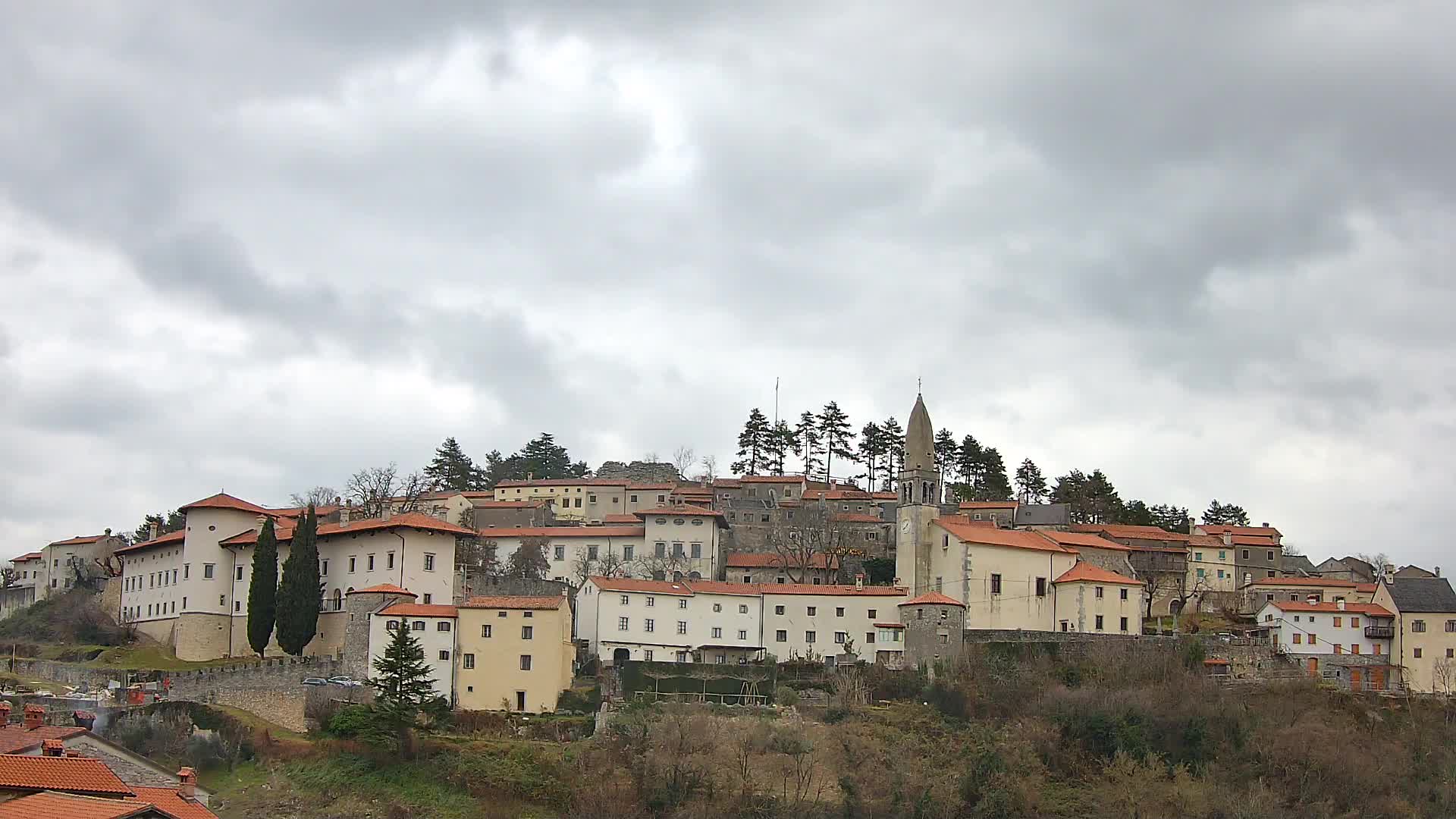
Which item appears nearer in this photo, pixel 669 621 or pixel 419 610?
pixel 419 610

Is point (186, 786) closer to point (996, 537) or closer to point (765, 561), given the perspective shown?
point (996, 537)

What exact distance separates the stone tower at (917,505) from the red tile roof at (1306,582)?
2250cm

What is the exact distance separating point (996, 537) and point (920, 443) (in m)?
7.24

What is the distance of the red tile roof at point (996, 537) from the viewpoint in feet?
242

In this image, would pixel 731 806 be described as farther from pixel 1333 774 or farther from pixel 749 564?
pixel 749 564

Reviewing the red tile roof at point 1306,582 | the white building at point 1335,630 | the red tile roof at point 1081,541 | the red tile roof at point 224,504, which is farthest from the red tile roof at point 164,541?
the red tile roof at point 1306,582

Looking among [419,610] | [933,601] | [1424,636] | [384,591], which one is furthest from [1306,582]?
[384,591]

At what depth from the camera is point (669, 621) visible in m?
68.8

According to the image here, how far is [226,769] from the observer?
179ft

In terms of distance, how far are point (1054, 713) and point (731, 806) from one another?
15.2m

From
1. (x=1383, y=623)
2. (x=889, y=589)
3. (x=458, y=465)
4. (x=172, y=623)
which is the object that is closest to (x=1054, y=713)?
(x=889, y=589)

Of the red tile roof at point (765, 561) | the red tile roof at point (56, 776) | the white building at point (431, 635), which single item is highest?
the red tile roof at point (765, 561)

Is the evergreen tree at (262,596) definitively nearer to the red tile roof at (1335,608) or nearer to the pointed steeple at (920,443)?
the pointed steeple at (920,443)

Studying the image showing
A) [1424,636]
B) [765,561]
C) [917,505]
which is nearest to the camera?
[1424,636]
